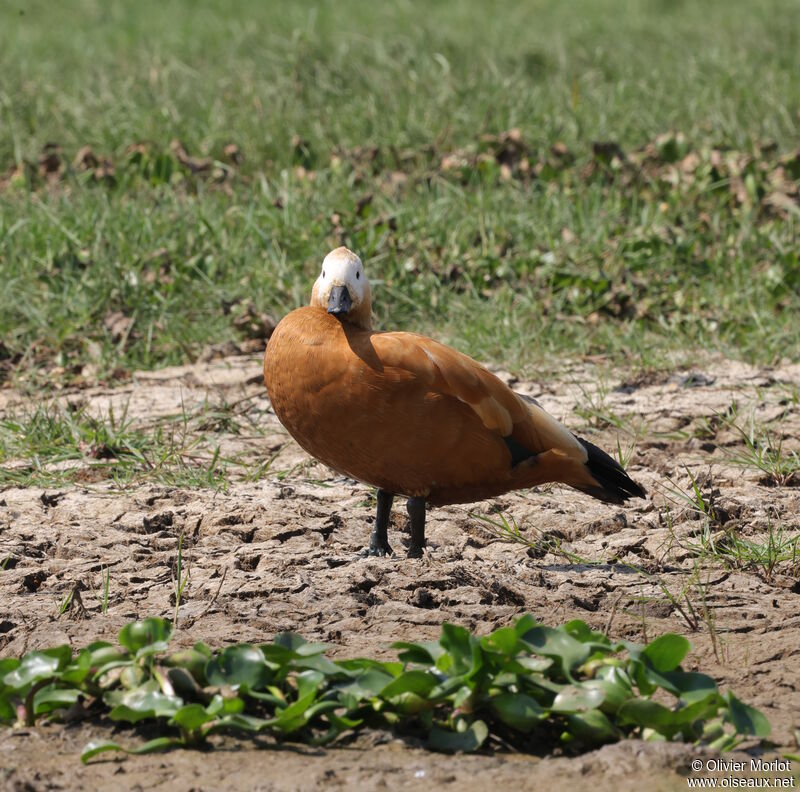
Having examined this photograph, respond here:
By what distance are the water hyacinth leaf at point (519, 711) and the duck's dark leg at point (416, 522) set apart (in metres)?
1.31

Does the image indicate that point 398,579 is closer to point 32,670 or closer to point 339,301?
point 339,301

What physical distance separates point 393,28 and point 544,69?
6.25 ft

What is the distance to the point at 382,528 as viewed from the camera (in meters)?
3.95

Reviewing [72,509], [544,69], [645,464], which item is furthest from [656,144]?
[72,509]

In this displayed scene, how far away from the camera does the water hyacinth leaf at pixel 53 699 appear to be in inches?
104

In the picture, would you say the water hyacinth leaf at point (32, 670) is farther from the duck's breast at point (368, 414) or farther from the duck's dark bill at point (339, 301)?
the duck's dark bill at point (339, 301)

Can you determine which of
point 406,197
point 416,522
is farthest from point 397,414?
point 406,197

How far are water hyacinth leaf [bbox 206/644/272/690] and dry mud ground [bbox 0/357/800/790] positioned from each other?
136mm

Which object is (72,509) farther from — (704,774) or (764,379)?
(764,379)

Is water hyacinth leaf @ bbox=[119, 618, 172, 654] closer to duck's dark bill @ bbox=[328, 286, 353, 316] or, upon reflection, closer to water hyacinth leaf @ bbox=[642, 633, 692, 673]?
water hyacinth leaf @ bbox=[642, 633, 692, 673]

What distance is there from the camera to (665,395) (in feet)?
17.7

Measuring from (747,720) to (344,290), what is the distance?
1847mm

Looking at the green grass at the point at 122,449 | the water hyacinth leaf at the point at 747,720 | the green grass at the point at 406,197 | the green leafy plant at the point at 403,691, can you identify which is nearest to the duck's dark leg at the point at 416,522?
the green grass at the point at 122,449

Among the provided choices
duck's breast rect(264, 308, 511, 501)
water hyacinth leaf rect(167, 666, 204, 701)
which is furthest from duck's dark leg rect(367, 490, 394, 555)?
water hyacinth leaf rect(167, 666, 204, 701)
